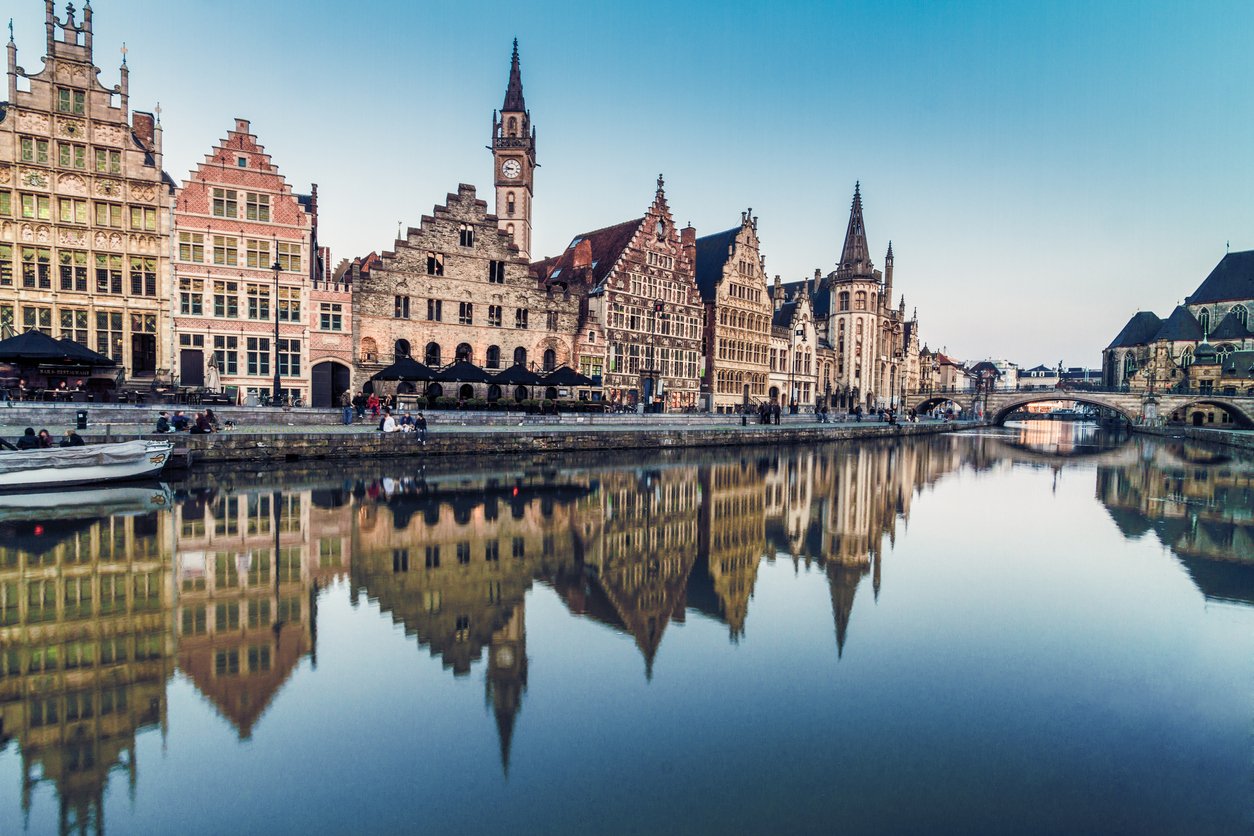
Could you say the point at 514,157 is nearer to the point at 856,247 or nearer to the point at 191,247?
the point at 191,247

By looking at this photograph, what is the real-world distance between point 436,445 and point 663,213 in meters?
28.1

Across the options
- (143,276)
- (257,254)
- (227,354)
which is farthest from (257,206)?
(227,354)

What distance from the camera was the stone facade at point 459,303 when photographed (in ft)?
115

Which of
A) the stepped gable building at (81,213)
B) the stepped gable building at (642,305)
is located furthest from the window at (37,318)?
the stepped gable building at (642,305)

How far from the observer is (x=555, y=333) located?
41375 millimetres

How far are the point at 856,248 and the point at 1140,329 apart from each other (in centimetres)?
4823

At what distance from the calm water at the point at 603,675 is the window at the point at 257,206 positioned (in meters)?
22.0

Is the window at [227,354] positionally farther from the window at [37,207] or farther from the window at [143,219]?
the window at [37,207]

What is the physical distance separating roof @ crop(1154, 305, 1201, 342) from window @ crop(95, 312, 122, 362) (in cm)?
Answer: 10239

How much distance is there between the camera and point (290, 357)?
33.2 m

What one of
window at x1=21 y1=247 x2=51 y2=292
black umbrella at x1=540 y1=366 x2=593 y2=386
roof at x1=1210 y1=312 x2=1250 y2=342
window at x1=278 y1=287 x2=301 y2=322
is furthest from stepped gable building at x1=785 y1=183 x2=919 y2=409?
window at x1=21 y1=247 x2=51 y2=292

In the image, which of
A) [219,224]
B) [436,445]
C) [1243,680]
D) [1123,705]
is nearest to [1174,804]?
[1123,705]

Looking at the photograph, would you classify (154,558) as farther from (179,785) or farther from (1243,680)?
(1243,680)

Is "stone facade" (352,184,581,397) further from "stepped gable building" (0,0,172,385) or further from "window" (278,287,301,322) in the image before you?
"stepped gable building" (0,0,172,385)
